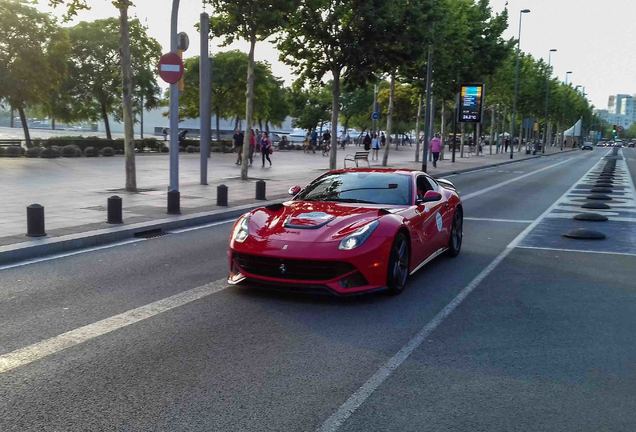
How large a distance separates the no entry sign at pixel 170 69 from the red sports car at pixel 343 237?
7856 mm

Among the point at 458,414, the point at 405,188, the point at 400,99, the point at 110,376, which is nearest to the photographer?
the point at 458,414

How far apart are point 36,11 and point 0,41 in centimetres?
287

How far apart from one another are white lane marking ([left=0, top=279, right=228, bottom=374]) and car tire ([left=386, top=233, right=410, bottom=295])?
1886 millimetres

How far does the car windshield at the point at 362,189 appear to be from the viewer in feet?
26.2

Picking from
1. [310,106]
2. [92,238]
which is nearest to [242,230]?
[92,238]

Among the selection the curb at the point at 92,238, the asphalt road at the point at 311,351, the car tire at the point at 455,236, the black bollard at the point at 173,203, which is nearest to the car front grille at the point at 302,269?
the asphalt road at the point at 311,351

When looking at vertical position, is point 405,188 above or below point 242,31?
below

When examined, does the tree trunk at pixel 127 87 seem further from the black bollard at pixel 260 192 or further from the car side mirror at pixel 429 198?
the car side mirror at pixel 429 198

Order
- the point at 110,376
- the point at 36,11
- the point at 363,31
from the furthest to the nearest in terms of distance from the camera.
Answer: the point at 36,11
the point at 363,31
the point at 110,376

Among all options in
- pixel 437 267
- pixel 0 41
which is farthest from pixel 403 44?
pixel 0 41

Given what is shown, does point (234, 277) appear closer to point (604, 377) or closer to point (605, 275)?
point (604, 377)

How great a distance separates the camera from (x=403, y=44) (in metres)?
26.9

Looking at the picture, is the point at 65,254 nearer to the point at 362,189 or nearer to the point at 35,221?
the point at 35,221

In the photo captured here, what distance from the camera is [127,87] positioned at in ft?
56.3
